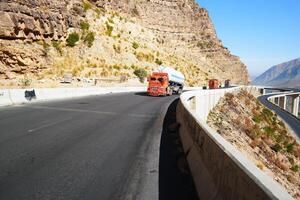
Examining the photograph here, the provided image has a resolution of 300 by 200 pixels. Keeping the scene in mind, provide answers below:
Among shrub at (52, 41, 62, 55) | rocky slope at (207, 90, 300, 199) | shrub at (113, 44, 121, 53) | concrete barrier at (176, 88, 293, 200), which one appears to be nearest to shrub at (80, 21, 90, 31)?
shrub at (113, 44, 121, 53)

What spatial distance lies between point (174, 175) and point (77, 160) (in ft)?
7.61

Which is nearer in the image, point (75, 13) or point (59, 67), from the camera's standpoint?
point (59, 67)

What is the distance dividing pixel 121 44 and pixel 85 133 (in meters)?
52.4

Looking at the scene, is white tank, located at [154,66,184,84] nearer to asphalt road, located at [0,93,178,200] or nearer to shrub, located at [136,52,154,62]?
shrub, located at [136,52,154,62]

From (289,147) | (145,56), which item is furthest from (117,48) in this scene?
(289,147)


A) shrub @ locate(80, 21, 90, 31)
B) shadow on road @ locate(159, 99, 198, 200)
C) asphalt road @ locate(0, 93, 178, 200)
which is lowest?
shadow on road @ locate(159, 99, 198, 200)

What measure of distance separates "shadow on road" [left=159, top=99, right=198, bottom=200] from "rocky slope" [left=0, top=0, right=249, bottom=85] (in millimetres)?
28699

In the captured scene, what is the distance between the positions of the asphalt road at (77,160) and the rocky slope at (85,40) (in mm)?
25424

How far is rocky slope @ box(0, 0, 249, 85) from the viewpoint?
120 ft

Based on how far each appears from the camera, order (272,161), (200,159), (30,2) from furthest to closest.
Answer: (30,2) → (272,161) → (200,159)

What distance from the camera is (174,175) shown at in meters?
6.66

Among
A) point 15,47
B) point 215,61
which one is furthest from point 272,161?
point 215,61

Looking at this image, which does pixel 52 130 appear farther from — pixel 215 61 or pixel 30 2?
pixel 215 61

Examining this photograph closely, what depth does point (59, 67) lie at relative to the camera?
43.8m
